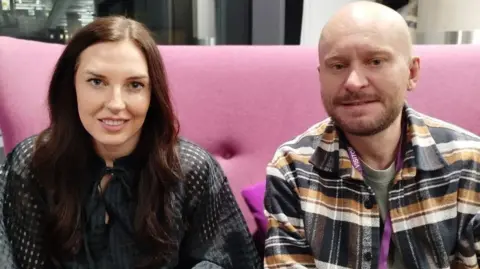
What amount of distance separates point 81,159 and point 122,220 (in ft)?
0.50

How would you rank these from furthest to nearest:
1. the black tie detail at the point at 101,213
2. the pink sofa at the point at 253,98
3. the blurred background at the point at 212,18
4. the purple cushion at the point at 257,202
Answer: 1. the blurred background at the point at 212,18
2. the pink sofa at the point at 253,98
3. the purple cushion at the point at 257,202
4. the black tie detail at the point at 101,213

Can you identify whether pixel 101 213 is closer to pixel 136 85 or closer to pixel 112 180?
pixel 112 180

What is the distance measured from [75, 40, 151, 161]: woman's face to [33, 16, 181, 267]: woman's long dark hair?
0.08 feet

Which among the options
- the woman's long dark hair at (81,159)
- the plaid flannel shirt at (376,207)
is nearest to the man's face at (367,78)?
the plaid flannel shirt at (376,207)

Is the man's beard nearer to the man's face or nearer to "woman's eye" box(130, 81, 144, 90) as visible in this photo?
the man's face

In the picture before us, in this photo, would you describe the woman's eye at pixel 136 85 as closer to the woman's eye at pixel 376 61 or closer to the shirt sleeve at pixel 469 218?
the woman's eye at pixel 376 61

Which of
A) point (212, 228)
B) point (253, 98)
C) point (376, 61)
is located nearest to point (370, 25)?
point (376, 61)

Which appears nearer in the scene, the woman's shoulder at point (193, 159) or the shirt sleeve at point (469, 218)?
the shirt sleeve at point (469, 218)

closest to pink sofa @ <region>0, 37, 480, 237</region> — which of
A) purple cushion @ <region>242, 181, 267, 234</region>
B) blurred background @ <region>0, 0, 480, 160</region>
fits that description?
purple cushion @ <region>242, 181, 267, 234</region>

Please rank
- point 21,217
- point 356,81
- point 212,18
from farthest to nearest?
point 212,18 → point 21,217 → point 356,81

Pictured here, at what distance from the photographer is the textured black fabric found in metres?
1.09

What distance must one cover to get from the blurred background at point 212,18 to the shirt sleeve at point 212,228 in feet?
3.15

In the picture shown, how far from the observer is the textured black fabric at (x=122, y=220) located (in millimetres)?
1094

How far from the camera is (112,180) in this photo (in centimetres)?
112
